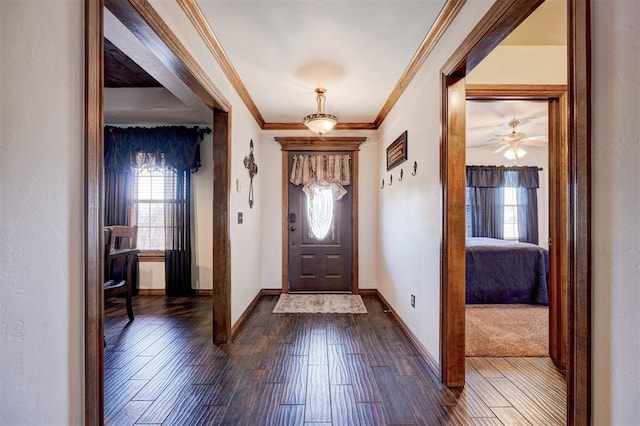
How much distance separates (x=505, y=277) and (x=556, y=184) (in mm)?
1998

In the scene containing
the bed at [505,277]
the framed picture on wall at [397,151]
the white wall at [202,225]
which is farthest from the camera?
the white wall at [202,225]

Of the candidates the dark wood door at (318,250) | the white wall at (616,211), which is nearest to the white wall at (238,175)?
the dark wood door at (318,250)

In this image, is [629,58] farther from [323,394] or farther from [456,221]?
[323,394]

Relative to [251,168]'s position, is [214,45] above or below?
above

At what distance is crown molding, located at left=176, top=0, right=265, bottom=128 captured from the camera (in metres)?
1.91

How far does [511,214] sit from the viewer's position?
702 centimetres

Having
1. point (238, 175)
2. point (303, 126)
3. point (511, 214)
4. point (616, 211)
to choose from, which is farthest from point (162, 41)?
point (511, 214)

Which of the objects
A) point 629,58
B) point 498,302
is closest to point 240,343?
point 629,58

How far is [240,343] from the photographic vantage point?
9.10ft

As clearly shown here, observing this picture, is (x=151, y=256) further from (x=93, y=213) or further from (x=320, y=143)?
(x=93, y=213)

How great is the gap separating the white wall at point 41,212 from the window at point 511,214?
785 cm

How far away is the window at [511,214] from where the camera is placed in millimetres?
6992

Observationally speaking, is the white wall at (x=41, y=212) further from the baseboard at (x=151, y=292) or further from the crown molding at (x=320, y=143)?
the baseboard at (x=151, y=292)

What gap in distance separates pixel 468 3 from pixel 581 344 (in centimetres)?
186
